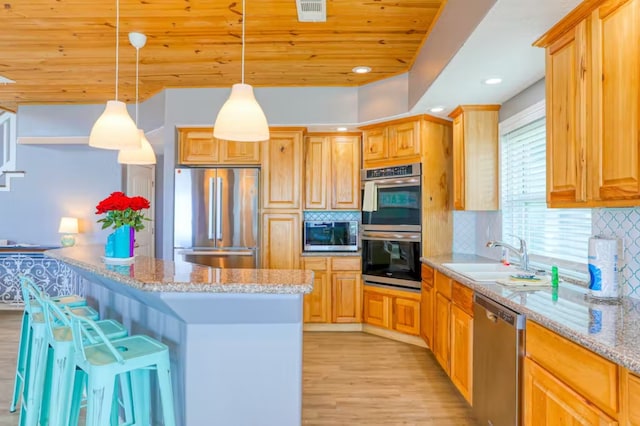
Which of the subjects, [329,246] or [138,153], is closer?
[138,153]

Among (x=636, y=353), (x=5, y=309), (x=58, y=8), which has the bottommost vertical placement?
(x=5, y=309)

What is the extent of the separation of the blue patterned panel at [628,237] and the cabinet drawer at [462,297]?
80 centimetres

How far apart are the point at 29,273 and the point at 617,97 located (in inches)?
234

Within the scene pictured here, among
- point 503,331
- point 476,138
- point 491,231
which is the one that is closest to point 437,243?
point 491,231

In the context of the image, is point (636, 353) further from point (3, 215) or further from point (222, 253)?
point (3, 215)

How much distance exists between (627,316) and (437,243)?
7.77 ft

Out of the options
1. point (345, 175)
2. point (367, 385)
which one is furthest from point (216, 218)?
point (367, 385)

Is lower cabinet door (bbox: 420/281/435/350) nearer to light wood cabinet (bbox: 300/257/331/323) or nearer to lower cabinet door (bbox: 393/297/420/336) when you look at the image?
lower cabinet door (bbox: 393/297/420/336)

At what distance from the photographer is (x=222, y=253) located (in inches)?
164

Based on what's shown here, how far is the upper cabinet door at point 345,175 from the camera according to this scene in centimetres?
452

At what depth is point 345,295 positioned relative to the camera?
14.5 feet

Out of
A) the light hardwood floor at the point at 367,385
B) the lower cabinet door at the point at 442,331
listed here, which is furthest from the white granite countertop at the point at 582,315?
the light hardwood floor at the point at 367,385

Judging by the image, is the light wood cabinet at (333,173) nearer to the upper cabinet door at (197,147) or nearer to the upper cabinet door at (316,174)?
the upper cabinet door at (316,174)

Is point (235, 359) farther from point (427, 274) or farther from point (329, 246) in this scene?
point (329, 246)
